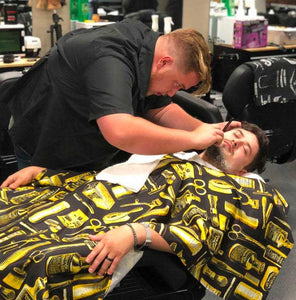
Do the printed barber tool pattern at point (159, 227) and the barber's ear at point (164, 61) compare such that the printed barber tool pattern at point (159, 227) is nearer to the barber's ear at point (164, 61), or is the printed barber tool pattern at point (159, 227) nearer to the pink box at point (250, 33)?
the barber's ear at point (164, 61)

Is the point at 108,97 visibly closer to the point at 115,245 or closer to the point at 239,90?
the point at 115,245

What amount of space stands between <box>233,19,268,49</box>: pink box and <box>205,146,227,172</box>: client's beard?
2700 mm

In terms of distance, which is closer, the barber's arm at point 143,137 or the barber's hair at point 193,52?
the barber's arm at point 143,137

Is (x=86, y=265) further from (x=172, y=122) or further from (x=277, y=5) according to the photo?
(x=277, y=5)

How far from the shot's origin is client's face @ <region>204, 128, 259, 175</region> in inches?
78.9

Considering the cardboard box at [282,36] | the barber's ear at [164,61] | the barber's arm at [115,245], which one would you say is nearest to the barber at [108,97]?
the barber's ear at [164,61]

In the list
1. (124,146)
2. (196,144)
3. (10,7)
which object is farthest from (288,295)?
(10,7)

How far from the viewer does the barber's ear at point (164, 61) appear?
5.39ft

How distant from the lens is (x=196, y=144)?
1.62 metres

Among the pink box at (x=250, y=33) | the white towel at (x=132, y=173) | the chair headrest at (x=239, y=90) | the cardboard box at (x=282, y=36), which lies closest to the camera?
the white towel at (x=132, y=173)

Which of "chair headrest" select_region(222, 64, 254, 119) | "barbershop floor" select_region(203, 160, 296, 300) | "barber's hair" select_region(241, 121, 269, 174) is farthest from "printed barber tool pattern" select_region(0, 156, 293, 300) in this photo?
"chair headrest" select_region(222, 64, 254, 119)

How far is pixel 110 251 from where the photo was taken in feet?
4.60

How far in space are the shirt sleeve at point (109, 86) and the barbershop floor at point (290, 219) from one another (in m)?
1.21

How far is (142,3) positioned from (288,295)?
315 cm
